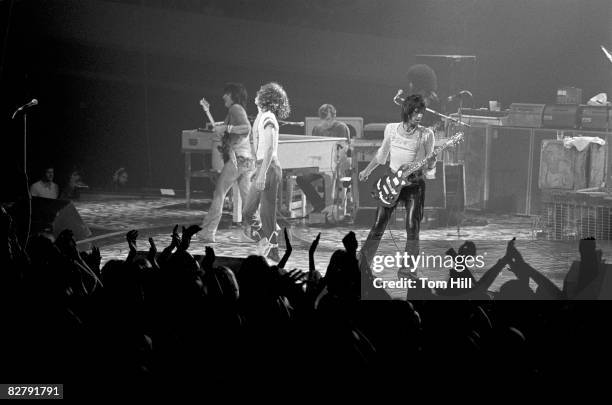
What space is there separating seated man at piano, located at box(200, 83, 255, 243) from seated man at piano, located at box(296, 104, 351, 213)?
1412 mm

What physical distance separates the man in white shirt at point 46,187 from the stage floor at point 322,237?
36 cm

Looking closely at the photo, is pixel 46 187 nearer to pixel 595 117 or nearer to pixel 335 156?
pixel 335 156

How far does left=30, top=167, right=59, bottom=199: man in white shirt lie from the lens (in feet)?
37.3

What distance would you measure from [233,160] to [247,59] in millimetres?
3161

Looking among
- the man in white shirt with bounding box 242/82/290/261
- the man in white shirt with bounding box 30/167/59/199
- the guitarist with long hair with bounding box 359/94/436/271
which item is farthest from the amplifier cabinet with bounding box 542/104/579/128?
the man in white shirt with bounding box 30/167/59/199

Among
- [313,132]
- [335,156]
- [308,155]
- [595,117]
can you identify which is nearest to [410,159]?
[308,155]

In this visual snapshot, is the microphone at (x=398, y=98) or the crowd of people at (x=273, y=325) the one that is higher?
the microphone at (x=398, y=98)

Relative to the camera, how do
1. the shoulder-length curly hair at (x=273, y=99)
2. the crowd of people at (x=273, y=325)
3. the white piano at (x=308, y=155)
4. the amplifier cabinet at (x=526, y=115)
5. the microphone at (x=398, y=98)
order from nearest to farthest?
the crowd of people at (x=273, y=325)
the shoulder-length curly hair at (x=273, y=99)
the white piano at (x=308, y=155)
the microphone at (x=398, y=98)
the amplifier cabinet at (x=526, y=115)

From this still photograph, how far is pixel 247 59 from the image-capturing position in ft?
40.7

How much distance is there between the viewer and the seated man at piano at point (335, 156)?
35.9ft

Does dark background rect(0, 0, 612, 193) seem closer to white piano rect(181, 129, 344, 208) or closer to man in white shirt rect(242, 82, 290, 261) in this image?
white piano rect(181, 129, 344, 208)

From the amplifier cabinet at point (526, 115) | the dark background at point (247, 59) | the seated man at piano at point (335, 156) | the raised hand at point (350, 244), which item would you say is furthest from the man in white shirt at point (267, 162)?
the raised hand at point (350, 244)

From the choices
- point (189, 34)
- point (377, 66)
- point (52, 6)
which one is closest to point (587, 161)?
point (377, 66)

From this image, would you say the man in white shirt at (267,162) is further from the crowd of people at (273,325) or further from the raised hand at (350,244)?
the raised hand at (350,244)
